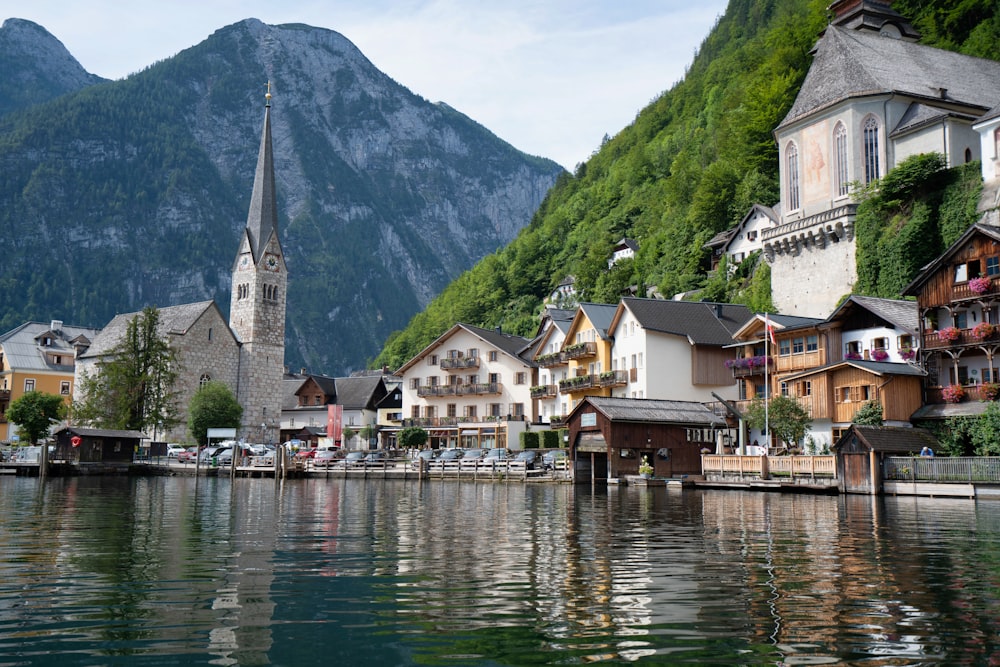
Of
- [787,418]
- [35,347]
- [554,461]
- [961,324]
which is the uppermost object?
[35,347]

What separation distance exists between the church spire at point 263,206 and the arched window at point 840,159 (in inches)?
3073

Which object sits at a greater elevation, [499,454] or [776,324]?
[776,324]

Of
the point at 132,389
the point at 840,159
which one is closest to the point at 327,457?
the point at 132,389

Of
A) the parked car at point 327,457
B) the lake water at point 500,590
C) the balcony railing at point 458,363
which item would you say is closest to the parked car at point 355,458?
the parked car at point 327,457

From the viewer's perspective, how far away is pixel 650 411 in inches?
2154

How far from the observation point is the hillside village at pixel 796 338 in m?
48.0

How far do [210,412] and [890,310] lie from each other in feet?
220

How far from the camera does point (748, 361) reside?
59.7 meters

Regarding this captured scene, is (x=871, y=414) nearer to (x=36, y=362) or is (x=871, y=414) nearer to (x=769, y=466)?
(x=769, y=466)

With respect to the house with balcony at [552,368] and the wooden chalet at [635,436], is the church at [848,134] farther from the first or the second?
the house with balcony at [552,368]

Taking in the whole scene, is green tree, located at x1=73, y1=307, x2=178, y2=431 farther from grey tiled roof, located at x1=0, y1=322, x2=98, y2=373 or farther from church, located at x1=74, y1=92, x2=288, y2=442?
grey tiled roof, located at x1=0, y1=322, x2=98, y2=373

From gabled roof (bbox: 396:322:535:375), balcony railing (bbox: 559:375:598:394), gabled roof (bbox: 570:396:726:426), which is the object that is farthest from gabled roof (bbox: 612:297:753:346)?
gabled roof (bbox: 396:322:535:375)

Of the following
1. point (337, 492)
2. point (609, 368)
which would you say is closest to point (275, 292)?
point (609, 368)

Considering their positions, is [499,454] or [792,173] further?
[792,173]
